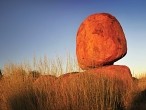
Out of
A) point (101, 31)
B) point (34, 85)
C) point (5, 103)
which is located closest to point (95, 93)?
point (34, 85)

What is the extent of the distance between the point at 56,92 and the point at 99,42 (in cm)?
499

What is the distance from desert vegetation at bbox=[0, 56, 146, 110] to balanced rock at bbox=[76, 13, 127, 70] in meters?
2.27

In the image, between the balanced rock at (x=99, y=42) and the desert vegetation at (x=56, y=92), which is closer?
the desert vegetation at (x=56, y=92)

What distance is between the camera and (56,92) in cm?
907

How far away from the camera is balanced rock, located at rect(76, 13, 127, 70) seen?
13547 mm

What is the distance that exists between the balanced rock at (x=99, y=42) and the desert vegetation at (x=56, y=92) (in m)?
A: 2.27

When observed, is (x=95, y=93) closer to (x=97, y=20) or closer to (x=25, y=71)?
(x=25, y=71)

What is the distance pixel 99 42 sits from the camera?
535 inches

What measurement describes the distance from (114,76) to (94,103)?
163 inches

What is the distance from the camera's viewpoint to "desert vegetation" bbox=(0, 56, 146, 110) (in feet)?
29.3

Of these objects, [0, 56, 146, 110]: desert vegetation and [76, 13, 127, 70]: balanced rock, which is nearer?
[0, 56, 146, 110]: desert vegetation

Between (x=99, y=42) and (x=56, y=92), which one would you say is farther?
(x=99, y=42)

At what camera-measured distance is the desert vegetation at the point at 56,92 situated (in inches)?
352

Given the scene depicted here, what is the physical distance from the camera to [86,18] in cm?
1441
